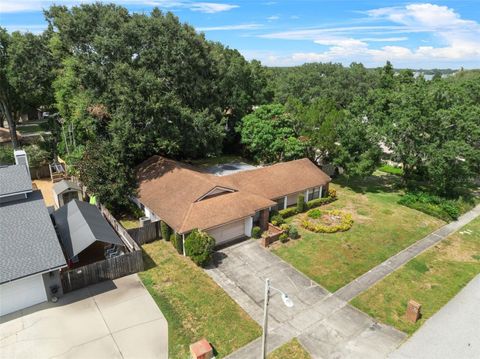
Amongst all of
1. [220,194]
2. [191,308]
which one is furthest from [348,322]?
[220,194]

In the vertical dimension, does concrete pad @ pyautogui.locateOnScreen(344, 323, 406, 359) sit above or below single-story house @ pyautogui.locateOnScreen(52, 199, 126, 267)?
below

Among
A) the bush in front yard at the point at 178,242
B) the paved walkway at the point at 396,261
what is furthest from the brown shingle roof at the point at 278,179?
the paved walkway at the point at 396,261

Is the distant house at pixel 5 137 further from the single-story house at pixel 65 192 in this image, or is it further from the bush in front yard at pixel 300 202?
the bush in front yard at pixel 300 202

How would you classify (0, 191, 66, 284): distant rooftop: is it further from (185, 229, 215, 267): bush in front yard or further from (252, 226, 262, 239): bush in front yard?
(252, 226, 262, 239): bush in front yard

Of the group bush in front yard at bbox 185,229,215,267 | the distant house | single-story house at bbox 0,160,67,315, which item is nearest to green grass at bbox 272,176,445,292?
bush in front yard at bbox 185,229,215,267

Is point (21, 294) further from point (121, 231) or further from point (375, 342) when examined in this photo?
point (375, 342)
